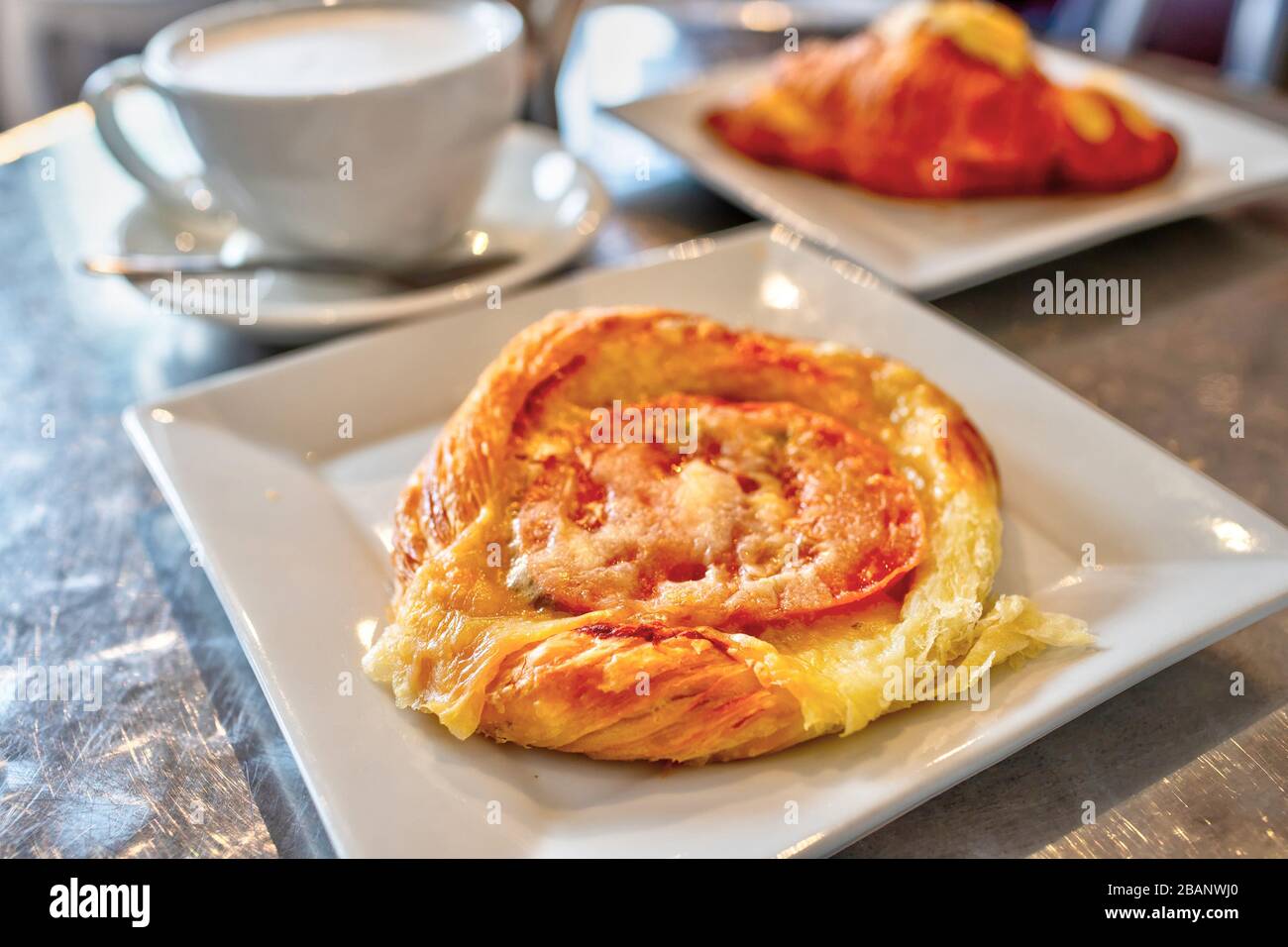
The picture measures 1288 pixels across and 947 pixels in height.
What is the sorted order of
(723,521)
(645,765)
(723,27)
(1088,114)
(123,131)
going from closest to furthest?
(645,765) → (723,521) → (123,131) → (1088,114) → (723,27)

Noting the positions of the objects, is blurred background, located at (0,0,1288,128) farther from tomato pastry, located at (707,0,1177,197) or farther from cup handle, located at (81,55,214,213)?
cup handle, located at (81,55,214,213)

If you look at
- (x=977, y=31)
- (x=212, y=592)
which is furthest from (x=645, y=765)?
(x=977, y=31)

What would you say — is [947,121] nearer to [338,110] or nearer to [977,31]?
[977,31]

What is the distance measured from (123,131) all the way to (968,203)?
1.10m

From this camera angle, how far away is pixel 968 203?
155 cm

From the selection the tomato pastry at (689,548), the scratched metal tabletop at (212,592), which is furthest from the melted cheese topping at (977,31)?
the tomato pastry at (689,548)

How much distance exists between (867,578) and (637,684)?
0.65 ft

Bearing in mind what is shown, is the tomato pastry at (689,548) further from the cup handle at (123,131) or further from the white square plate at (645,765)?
the cup handle at (123,131)

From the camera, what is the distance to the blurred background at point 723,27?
2.33 m

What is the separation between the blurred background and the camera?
2.33 metres

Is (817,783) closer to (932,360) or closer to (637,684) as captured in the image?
(637,684)

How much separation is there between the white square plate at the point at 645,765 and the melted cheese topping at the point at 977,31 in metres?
0.56

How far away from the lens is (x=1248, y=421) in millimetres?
1182

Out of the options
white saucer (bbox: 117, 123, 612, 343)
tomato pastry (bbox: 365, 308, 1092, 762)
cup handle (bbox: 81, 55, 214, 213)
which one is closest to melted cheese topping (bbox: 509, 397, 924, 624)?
tomato pastry (bbox: 365, 308, 1092, 762)
